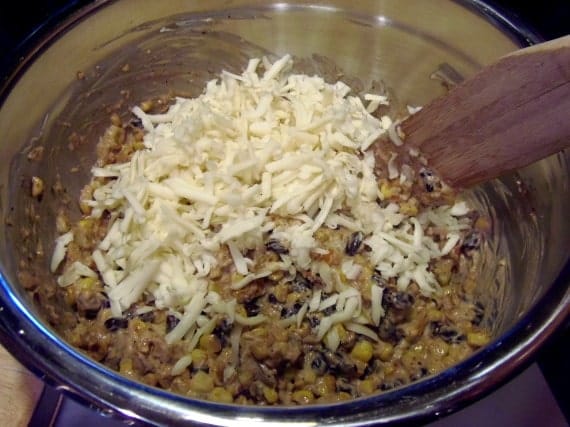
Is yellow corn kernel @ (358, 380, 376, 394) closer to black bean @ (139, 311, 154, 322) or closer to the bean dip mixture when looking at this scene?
the bean dip mixture

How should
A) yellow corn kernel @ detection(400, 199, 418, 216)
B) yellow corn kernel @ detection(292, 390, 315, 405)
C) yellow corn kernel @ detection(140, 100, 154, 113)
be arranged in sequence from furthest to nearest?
yellow corn kernel @ detection(140, 100, 154, 113)
yellow corn kernel @ detection(400, 199, 418, 216)
yellow corn kernel @ detection(292, 390, 315, 405)

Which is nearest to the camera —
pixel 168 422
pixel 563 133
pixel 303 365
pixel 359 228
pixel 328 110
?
pixel 168 422

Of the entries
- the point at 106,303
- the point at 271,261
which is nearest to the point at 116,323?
the point at 106,303

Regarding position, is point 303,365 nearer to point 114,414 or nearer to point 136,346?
point 136,346

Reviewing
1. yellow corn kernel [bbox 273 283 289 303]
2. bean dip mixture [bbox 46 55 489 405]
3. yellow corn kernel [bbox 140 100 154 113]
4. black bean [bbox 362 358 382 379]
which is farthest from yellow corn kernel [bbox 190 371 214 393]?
yellow corn kernel [bbox 140 100 154 113]

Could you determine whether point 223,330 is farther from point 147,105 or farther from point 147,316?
point 147,105

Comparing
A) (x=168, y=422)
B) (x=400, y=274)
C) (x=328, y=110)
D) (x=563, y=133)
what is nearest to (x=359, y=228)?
(x=400, y=274)

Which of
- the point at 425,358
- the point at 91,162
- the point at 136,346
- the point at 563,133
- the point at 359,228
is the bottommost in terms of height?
the point at 425,358
